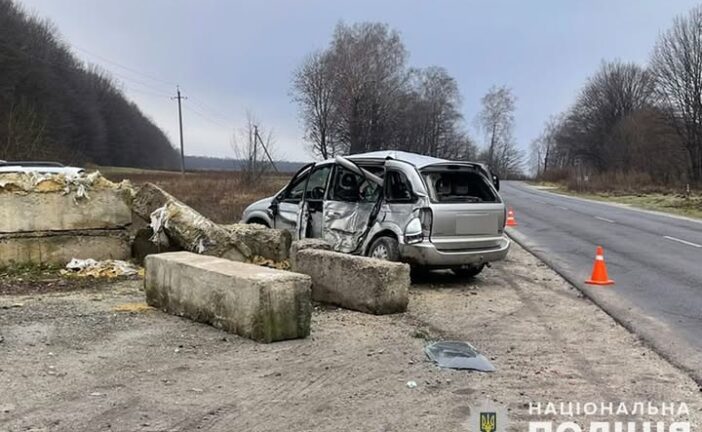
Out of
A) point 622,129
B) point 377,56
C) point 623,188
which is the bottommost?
point 623,188

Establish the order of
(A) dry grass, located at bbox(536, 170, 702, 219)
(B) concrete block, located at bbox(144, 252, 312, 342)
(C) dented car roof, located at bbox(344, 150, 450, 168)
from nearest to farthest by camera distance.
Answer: (B) concrete block, located at bbox(144, 252, 312, 342)
(C) dented car roof, located at bbox(344, 150, 450, 168)
(A) dry grass, located at bbox(536, 170, 702, 219)

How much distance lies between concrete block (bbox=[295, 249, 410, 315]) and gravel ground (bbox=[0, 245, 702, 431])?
190 millimetres

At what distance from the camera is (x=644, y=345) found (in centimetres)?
635

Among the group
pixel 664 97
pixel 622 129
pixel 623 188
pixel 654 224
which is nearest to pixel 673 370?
pixel 654 224

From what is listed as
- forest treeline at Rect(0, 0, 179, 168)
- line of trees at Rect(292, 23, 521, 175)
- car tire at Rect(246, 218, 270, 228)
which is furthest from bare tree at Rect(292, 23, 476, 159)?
car tire at Rect(246, 218, 270, 228)

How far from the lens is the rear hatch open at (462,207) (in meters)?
8.93

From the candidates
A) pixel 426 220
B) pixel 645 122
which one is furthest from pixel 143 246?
pixel 645 122

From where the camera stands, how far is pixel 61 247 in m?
9.96

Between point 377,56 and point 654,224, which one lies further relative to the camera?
point 377,56

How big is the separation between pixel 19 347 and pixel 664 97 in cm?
6371

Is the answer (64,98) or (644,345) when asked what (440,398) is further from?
(64,98)

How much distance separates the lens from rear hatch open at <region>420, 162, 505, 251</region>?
29.3ft

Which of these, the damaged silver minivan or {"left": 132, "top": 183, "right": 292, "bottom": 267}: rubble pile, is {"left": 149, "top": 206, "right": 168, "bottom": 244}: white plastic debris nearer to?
{"left": 132, "top": 183, "right": 292, "bottom": 267}: rubble pile

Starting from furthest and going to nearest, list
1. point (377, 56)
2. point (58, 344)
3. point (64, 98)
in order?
point (64, 98) < point (377, 56) < point (58, 344)
